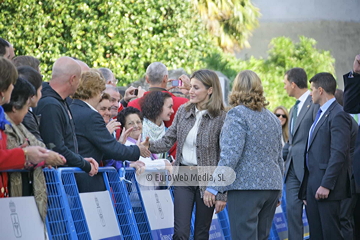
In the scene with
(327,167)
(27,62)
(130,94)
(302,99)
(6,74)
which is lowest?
(327,167)

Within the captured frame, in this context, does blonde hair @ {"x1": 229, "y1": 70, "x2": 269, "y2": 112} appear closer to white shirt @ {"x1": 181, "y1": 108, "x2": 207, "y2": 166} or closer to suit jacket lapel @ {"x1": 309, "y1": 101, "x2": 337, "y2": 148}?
white shirt @ {"x1": 181, "y1": 108, "x2": 207, "y2": 166}

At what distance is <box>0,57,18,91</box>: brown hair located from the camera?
412 cm

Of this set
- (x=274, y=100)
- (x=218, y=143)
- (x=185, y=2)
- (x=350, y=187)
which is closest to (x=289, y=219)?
(x=350, y=187)

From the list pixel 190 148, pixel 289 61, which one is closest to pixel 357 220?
pixel 190 148

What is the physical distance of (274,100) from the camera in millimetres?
25062

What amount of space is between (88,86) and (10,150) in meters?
1.83

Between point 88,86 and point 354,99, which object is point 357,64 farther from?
point 88,86

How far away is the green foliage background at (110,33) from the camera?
16078mm

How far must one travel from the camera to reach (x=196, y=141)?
6219 mm

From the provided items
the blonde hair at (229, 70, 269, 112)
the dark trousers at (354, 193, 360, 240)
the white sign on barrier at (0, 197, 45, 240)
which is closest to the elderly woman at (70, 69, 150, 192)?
the white sign on barrier at (0, 197, 45, 240)

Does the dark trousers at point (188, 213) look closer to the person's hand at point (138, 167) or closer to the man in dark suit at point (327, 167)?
the person's hand at point (138, 167)

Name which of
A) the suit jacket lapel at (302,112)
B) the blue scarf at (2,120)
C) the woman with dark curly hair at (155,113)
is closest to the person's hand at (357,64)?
the blue scarf at (2,120)

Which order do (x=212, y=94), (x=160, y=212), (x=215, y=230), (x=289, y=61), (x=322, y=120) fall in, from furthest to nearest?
(x=289, y=61) < (x=322, y=120) < (x=215, y=230) < (x=160, y=212) < (x=212, y=94)

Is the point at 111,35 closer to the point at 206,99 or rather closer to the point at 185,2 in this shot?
the point at 185,2
